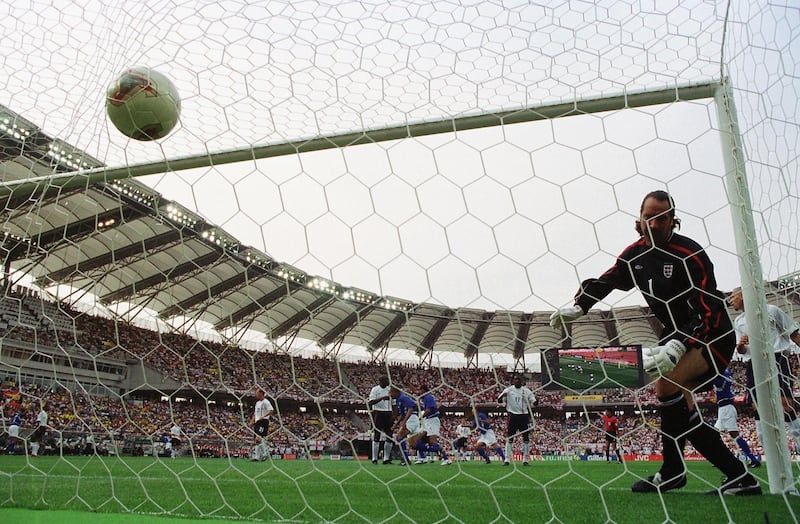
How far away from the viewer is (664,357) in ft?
7.13

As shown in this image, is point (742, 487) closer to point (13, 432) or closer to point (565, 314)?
point (565, 314)

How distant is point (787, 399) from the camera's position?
328cm

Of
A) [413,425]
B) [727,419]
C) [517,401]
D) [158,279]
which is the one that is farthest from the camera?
[413,425]

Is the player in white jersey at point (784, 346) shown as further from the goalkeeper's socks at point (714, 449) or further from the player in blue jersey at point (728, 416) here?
the player in blue jersey at point (728, 416)

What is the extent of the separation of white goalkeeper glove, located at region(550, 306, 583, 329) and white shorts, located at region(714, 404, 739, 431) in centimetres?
387

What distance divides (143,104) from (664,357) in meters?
3.02

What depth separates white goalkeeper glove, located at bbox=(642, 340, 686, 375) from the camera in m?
Result: 2.17

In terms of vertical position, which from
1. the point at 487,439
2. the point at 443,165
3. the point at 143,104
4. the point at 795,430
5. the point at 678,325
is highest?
the point at 143,104

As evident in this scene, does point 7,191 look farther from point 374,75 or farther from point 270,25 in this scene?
point 374,75

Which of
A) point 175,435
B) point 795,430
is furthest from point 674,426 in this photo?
point 175,435

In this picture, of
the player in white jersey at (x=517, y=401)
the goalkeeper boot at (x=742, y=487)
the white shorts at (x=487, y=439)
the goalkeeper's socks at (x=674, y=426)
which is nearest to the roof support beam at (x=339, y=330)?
the goalkeeper's socks at (x=674, y=426)

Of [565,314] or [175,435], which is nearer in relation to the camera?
[565,314]

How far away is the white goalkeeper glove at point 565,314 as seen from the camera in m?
2.56

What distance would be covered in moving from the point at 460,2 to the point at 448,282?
5.85 ft
